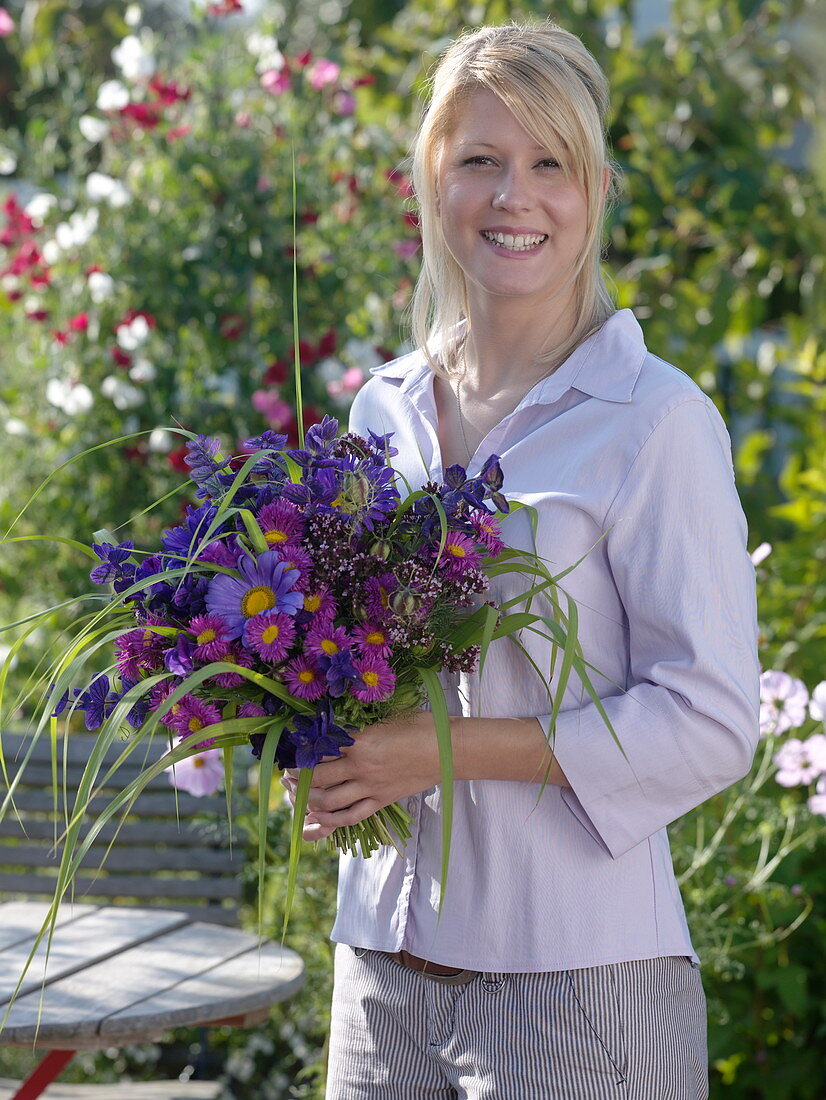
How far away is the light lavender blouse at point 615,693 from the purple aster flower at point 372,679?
22 centimetres

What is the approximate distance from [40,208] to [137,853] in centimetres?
196

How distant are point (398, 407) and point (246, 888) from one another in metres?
1.88

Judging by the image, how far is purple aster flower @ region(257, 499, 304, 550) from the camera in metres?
1.24

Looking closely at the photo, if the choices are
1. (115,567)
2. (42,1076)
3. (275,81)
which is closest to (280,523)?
(115,567)

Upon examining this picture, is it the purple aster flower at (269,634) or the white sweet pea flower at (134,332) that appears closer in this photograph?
the purple aster flower at (269,634)

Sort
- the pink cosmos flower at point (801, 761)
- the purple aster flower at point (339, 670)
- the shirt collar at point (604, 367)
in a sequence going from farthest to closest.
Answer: the pink cosmos flower at point (801, 761) → the shirt collar at point (604, 367) → the purple aster flower at point (339, 670)

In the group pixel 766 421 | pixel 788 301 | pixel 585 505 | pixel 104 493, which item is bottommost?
pixel 585 505

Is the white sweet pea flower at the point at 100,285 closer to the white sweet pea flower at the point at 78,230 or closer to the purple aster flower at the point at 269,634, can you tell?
the white sweet pea flower at the point at 78,230

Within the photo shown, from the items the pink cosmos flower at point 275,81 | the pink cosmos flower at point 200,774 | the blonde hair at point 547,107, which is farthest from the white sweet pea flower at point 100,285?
the blonde hair at point 547,107

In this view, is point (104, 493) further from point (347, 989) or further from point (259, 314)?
point (347, 989)

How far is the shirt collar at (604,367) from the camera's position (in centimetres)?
141

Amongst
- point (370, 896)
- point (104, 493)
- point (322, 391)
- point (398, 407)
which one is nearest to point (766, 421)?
point (322, 391)

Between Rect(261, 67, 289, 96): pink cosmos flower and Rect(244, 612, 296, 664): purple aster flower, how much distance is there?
9.83 feet

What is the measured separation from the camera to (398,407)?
5.54 ft
